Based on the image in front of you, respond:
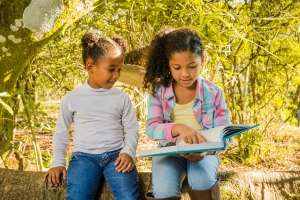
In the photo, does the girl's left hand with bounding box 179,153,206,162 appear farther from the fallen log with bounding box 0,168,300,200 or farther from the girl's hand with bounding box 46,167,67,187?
the girl's hand with bounding box 46,167,67,187

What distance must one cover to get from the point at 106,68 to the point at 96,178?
0.53m

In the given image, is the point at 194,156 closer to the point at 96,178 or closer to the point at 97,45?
the point at 96,178

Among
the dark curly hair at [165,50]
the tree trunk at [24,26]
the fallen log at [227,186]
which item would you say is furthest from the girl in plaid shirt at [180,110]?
the tree trunk at [24,26]

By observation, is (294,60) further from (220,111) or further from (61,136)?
(61,136)

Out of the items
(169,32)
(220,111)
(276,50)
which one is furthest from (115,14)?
(220,111)

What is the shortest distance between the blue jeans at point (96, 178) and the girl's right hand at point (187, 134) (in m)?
0.31

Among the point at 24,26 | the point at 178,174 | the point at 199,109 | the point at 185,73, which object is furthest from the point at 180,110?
the point at 24,26

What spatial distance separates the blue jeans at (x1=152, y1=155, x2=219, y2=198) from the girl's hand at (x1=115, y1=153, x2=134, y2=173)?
0.12 m

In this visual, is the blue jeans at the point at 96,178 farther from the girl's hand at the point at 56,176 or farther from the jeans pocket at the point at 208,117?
the jeans pocket at the point at 208,117

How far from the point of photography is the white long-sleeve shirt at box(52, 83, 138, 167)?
8.45 ft

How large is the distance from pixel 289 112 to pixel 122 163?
3712mm

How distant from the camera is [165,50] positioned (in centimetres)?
261

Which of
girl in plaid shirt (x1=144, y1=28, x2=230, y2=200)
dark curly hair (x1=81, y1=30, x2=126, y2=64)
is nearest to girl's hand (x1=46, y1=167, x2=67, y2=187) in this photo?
girl in plaid shirt (x1=144, y1=28, x2=230, y2=200)

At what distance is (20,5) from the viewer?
2.97m
